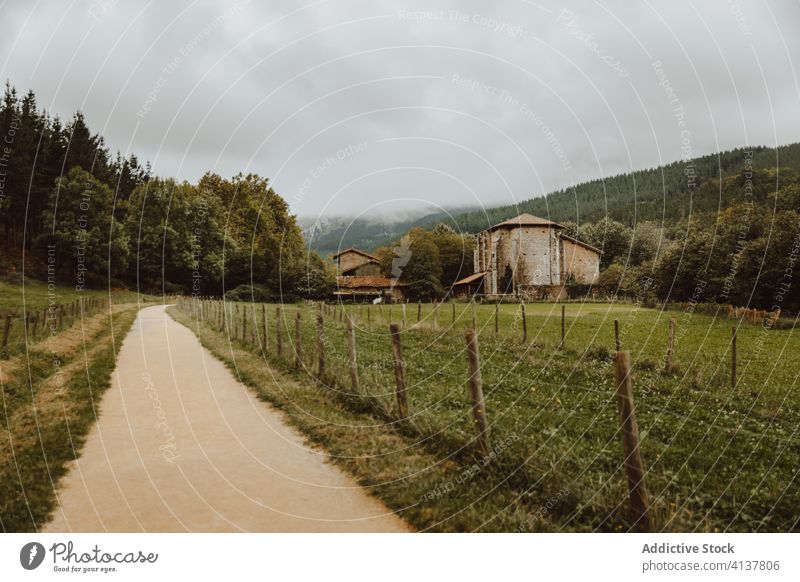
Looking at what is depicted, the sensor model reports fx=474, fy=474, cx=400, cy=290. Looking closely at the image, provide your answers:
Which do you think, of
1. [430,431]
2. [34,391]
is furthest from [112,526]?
Result: [34,391]

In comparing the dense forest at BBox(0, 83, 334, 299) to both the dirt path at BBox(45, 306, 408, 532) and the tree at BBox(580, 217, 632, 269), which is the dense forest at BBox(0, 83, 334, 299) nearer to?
the tree at BBox(580, 217, 632, 269)

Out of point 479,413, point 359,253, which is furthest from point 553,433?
point 359,253

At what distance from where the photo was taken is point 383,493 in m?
5.33

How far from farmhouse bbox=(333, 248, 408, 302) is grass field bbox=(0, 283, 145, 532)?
555cm

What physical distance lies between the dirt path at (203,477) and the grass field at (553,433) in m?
0.47

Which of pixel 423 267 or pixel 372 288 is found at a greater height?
pixel 423 267

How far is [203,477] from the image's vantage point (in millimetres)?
5824

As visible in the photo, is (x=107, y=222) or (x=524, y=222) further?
(x=107, y=222)

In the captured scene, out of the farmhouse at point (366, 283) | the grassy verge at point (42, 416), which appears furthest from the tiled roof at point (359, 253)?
the grassy verge at point (42, 416)

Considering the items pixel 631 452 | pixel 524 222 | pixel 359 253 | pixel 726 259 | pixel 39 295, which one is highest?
pixel 524 222

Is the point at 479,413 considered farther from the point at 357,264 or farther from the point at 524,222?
the point at 524,222

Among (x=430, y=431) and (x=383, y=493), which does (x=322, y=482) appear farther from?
(x=430, y=431)

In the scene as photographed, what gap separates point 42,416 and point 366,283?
647cm
